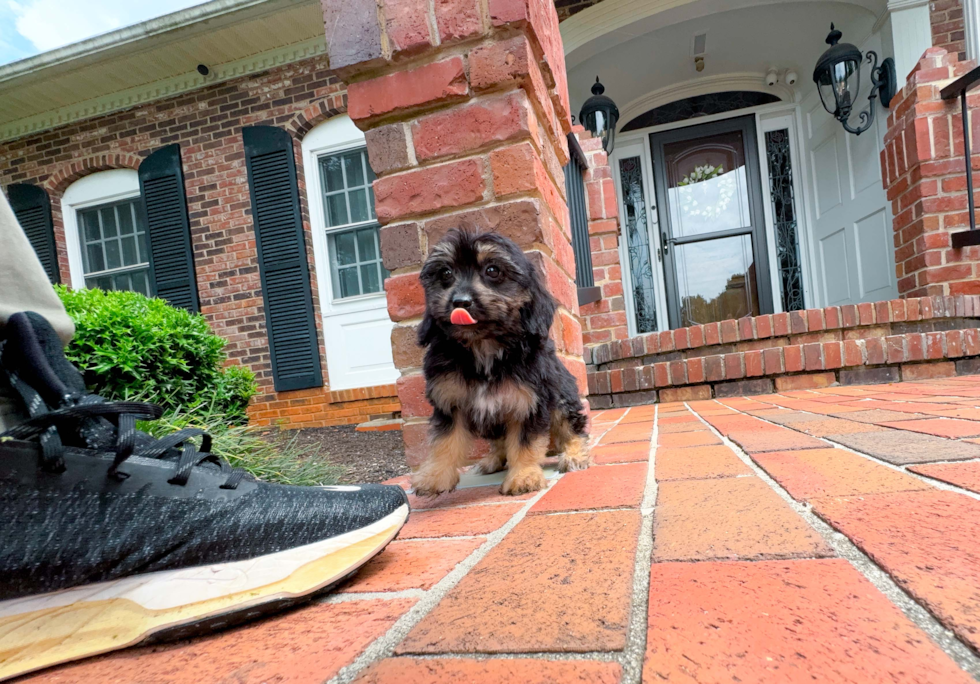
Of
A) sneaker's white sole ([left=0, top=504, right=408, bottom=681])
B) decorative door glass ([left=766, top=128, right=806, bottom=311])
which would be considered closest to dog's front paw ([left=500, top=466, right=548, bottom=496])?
sneaker's white sole ([left=0, top=504, right=408, bottom=681])

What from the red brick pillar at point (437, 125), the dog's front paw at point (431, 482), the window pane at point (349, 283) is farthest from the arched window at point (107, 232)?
the dog's front paw at point (431, 482)

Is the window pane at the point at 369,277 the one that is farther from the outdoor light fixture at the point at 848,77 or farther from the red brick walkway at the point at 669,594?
the red brick walkway at the point at 669,594

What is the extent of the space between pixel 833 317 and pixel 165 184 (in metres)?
8.26

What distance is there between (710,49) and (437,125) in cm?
605

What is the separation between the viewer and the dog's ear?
1575mm

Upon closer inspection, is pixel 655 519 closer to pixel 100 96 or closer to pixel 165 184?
pixel 165 184

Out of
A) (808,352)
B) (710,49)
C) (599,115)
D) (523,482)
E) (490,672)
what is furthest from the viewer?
(710,49)

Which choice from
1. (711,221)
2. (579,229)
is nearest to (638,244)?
(711,221)

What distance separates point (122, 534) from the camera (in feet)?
2.74

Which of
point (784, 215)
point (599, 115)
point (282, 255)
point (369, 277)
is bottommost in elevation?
point (369, 277)

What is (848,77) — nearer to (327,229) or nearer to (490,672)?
(327,229)

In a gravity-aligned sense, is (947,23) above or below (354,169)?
above

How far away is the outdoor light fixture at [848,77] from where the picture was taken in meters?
5.25

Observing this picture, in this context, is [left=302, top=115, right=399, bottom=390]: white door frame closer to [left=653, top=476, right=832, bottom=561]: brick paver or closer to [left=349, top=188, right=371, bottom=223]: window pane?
[left=349, top=188, right=371, bottom=223]: window pane
